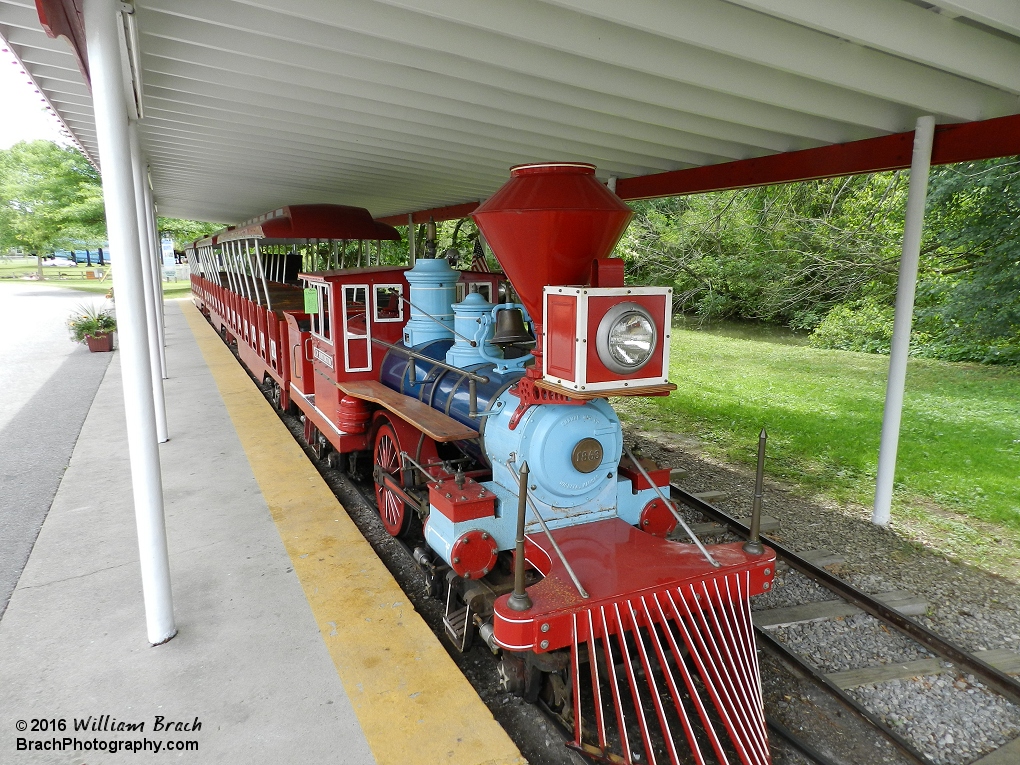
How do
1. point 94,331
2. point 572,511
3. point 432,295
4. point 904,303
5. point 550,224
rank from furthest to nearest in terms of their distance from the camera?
point 94,331
point 904,303
point 432,295
point 572,511
point 550,224

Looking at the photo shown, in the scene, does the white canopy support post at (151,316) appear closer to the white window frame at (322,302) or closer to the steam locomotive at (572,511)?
the white window frame at (322,302)

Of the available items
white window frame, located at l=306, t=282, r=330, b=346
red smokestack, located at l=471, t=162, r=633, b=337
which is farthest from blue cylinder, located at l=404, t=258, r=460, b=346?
red smokestack, located at l=471, t=162, r=633, b=337

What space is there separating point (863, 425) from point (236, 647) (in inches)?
353

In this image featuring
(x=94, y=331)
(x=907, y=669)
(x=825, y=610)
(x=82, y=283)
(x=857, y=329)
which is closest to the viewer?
(x=907, y=669)

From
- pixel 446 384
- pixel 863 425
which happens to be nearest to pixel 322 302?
pixel 446 384

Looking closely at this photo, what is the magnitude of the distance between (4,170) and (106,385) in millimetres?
39007

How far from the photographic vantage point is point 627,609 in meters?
3.00

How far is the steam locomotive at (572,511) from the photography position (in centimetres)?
293

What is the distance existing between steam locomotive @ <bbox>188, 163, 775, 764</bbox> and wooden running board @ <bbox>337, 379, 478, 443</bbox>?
1.1 inches

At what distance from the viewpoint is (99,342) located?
13.8m

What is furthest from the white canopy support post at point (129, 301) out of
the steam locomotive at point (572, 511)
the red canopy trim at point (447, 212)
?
the red canopy trim at point (447, 212)

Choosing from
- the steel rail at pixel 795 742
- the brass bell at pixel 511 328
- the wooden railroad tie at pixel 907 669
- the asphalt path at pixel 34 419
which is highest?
the brass bell at pixel 511 328

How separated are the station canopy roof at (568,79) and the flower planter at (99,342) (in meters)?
7.57

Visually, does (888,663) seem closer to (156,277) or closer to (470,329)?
(470,329)
